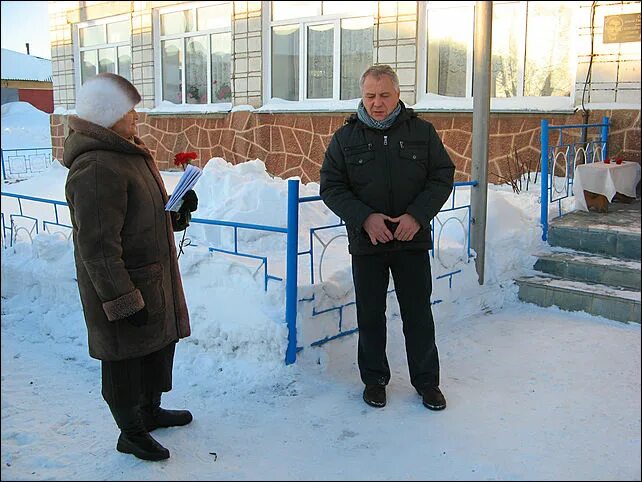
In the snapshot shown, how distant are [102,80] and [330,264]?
1.92m

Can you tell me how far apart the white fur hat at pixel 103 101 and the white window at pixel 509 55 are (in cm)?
496

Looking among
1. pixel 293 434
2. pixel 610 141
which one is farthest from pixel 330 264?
pixel 610 141

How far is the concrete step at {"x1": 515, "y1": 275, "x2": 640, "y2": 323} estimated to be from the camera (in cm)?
179

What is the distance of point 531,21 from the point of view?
22.8 feet

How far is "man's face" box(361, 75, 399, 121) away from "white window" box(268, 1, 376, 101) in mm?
5835

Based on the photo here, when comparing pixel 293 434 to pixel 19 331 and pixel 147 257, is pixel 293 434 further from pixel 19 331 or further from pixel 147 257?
pixel 19 331

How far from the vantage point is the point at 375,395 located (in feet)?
9.56

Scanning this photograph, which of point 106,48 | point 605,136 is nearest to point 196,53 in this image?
point 106,48

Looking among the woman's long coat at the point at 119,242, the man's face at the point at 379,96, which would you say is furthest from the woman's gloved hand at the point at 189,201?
the man's face at the point at 379,96

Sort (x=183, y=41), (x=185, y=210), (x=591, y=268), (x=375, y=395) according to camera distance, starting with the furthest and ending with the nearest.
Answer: (x=183, y=41), (x=375, y=395), (x=185, y=210), (x=591, y=268)

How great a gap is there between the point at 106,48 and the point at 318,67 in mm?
5175

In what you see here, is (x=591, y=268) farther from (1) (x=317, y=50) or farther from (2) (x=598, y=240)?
(1) (x=317, y=50)

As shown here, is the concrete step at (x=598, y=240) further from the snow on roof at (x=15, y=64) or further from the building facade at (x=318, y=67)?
the building facade at (x=318, y=67)

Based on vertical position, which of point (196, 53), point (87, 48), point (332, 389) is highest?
point (87, 48)
